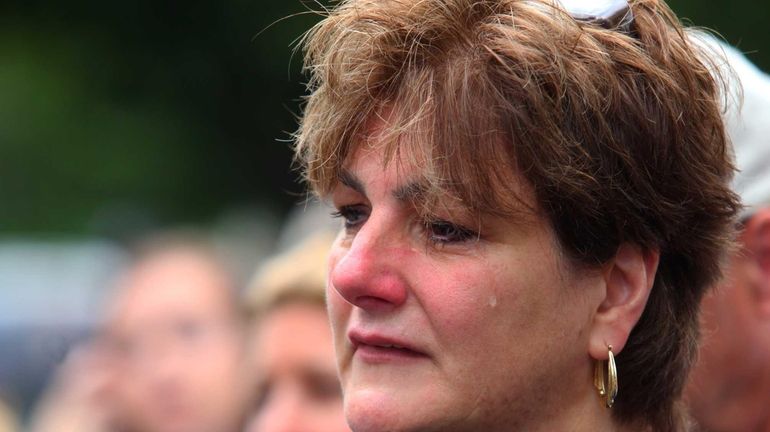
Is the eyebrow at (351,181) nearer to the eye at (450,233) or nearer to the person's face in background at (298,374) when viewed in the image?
the eye at (450,233)

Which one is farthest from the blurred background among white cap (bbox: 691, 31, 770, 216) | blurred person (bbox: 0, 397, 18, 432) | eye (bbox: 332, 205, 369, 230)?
eye (bbox: 332, 205, 369, 230)

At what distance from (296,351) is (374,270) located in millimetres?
1891

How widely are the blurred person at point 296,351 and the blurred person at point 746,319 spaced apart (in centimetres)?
119

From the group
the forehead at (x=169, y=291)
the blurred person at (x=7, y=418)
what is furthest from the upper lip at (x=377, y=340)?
the blurred person at (x=7, y=418)

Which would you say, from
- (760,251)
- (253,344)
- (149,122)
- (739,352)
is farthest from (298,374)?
(149,122)

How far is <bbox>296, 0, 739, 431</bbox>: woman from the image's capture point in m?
2.32

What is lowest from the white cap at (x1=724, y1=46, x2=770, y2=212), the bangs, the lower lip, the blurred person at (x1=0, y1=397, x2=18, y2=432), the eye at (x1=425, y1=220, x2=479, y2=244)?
the blurred person at (x1=0, y1=397, x2=18, y2=432)

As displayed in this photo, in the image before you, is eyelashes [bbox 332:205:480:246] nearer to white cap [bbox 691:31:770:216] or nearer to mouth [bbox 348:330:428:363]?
mouth [bbox 348:330:428:363]

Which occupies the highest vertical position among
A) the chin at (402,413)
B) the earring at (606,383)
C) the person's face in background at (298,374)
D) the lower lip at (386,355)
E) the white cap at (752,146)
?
the lower lip at (386,355)

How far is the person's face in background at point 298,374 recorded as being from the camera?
4.09m

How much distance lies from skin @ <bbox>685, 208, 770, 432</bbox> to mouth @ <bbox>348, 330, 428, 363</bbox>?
1319 millimetres

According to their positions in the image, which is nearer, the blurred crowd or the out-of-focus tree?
the blurred crowd

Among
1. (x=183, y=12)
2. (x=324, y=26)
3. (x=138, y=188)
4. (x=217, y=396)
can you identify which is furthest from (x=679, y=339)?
(x=183, y=12)

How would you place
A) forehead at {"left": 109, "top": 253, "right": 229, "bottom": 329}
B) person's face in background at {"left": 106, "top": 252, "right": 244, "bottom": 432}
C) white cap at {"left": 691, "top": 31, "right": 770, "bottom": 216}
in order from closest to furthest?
white cap at {"left": 691, "top": 31, "right": 770, "bottom": 216} < person's face in background at {"left": 106, "top": 252, "right": 244, "bottom": 432} < forehead at {"left": 109, "top": 253, "right": 229, "bottom": 329}
